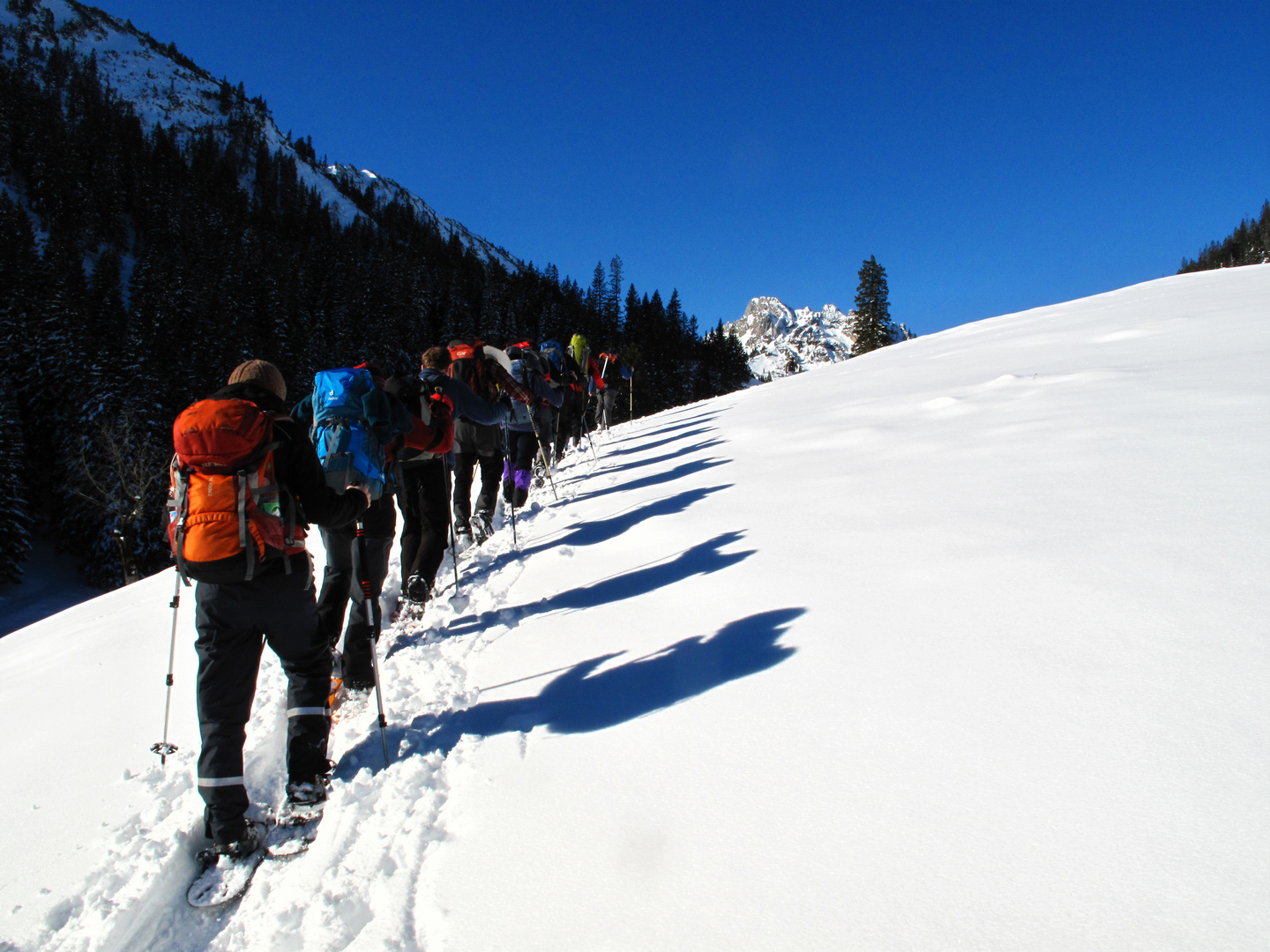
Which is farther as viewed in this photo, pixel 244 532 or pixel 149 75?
pixel 149 75

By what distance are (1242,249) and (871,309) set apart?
2720 inches

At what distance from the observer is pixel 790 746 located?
8.27 feet

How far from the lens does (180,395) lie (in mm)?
37125

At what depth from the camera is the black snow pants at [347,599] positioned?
12.5 feet

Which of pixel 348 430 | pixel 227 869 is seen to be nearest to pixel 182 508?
pixel 348 430

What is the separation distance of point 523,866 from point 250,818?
149cm

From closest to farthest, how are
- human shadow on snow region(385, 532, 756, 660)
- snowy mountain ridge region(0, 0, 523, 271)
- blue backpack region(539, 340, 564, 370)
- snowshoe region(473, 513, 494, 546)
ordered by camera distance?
1. human shadow on snow region(385, 532, 756, 660)
2. snowshoe region(473, 513, 494, 546)
3. blue backpack region(539, 340, 564, 370)
4. snowy mountain ridge region(0, 0, 523, 271)

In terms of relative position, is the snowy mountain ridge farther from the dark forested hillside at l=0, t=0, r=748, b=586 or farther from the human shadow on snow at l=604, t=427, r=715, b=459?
the human shadow on snow at l=604, t=427, r=715, b=459

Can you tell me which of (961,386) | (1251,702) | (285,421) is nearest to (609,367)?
(961,386)

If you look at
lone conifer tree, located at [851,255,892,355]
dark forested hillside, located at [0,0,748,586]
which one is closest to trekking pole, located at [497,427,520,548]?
dark forested hillside, located at [0,0,748,586]

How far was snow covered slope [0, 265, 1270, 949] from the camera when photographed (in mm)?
1799

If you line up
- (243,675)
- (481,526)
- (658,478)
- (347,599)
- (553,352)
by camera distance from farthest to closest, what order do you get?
(553,352), (658,478), (481,526), (347,599), (243,675)

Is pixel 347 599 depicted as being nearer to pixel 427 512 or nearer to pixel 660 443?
pixel 427 512

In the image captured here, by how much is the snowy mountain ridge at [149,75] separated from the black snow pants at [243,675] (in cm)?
13758
